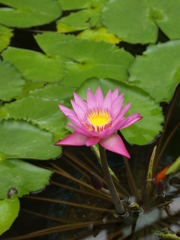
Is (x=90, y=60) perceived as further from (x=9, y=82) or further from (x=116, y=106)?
(x=116, y=106)

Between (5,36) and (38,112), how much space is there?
1084 millimetres

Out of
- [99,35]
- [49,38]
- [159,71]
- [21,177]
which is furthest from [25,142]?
[99,35]

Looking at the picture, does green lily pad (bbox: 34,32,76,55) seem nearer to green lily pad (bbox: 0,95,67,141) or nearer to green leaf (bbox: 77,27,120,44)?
green leaf (bbox: 77,27,120,44)

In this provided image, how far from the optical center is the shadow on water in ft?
5.05

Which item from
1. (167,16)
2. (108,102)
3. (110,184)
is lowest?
(110,184)

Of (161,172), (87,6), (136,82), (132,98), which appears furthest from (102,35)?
(161,172)

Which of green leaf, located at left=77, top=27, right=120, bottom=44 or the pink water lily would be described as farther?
green leaf, located at left=77, top=27, right=120, bottom=44

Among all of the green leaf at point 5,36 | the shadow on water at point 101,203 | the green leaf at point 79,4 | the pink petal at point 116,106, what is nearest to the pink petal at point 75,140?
the pink petal at point 116,106

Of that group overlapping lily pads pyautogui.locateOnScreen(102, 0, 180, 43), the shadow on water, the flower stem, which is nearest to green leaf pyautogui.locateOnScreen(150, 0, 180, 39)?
overlapping lily pads pyautogui.locateOnScreen(102, 0, 180, 43)

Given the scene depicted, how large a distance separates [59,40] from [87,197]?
1.37 meters

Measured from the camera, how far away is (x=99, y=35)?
2.68 meters

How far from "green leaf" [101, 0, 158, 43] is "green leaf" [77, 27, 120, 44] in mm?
57

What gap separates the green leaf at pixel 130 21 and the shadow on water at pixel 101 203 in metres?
0.92

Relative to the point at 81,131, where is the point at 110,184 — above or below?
below
